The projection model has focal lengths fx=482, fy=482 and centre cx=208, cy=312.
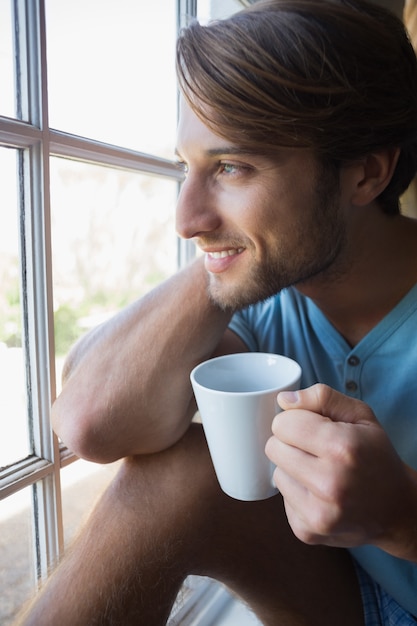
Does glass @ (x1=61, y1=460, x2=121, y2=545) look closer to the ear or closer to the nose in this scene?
the nose

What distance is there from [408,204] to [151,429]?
0.95 metres

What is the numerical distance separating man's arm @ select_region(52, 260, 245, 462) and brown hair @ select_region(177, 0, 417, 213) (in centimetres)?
28

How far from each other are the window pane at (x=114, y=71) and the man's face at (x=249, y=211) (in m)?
0.26

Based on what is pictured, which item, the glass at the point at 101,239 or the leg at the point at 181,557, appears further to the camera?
the glass at the point at 101,239

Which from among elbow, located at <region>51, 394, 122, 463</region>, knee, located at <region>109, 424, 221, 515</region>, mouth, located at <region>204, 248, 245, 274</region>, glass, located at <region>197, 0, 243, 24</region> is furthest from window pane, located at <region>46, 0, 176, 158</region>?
knee, located at <region>109, 424, 221, 515</region>

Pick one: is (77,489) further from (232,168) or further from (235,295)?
(232,168)

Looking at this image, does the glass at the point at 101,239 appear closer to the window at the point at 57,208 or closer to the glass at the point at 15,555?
the window at the point at 57,208

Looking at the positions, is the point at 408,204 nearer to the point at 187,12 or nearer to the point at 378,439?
the point at 187,12

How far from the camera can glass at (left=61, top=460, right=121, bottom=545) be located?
0.98 metres

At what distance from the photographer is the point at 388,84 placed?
0.77m

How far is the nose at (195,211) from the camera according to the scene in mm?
734

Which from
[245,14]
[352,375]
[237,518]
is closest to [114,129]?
[245,14]

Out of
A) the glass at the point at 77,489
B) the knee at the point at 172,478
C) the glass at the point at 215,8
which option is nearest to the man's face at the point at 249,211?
the knee at the point at 172,478

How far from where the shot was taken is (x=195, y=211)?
735mm
